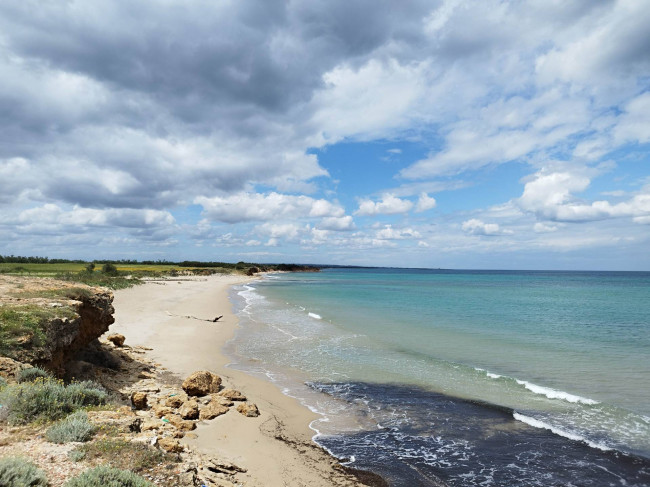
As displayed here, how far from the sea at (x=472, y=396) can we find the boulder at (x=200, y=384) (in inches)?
121

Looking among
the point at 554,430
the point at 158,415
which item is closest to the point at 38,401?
the point at 158,415

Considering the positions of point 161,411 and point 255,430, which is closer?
point 255,430

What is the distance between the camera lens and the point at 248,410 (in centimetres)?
1066

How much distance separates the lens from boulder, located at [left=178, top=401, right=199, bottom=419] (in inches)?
386

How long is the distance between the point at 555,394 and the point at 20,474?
15.2m

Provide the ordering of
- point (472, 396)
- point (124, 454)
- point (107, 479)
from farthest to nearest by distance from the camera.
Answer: point (472, 396), point (124, 454), point (107, 479)

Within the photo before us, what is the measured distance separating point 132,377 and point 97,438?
7.32 meters

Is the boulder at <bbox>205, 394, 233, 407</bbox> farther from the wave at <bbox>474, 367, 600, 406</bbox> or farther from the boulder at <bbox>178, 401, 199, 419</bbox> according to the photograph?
the wave at <bbox>474, 367, 600, 406</bbox>

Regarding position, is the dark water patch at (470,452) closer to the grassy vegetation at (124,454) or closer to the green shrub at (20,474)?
the grassy vegetation at (124,454)

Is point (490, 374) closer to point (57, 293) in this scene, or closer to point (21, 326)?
point (21, 326)

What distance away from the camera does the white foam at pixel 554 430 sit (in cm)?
964

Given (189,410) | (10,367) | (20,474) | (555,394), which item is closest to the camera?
(20,474)

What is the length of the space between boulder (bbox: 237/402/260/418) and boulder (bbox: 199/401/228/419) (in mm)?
445

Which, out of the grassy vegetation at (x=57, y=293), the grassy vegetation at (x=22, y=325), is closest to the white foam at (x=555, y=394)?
the grassy vegetation at (x=22, y=325)
